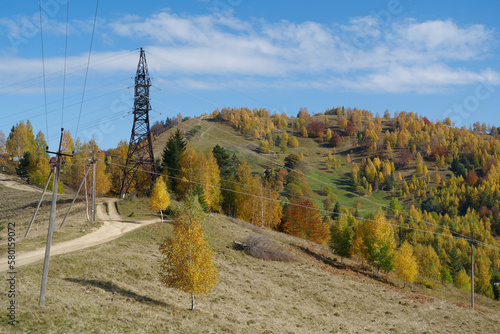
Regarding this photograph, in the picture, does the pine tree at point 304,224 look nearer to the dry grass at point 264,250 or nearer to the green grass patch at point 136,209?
the dry grass at point 264,250

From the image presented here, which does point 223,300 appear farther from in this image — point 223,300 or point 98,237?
point 98,237

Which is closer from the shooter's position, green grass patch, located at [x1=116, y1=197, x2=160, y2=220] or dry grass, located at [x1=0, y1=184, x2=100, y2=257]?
dry grass, located at [x1=0, y1=184, x2=100, y2=257]

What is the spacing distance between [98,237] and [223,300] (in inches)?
713

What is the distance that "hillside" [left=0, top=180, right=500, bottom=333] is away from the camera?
22891 mm

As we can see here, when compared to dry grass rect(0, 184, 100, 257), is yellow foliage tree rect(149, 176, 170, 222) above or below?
above

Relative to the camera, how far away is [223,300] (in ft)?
109

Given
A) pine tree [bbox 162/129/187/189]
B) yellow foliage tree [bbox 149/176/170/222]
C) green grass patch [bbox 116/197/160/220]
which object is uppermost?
pine tree [bbox 162/129/187/189]

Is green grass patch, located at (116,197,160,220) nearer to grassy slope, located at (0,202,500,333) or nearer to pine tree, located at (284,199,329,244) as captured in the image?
grassy slope, located at (0,202,500,333)

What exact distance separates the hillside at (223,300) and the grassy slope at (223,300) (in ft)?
0.22

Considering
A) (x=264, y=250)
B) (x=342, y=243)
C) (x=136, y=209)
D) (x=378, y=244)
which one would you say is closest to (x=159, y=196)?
(x=136, y=209)

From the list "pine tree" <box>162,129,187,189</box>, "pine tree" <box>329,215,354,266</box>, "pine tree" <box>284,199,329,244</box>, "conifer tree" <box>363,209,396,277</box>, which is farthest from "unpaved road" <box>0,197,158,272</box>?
"pine tree" <box>284,199,329,244</box>

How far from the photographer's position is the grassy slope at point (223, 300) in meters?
22.9

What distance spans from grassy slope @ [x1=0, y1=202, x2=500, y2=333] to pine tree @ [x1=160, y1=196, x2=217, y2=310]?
5.90 feet

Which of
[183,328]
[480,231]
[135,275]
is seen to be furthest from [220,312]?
[480,231]
